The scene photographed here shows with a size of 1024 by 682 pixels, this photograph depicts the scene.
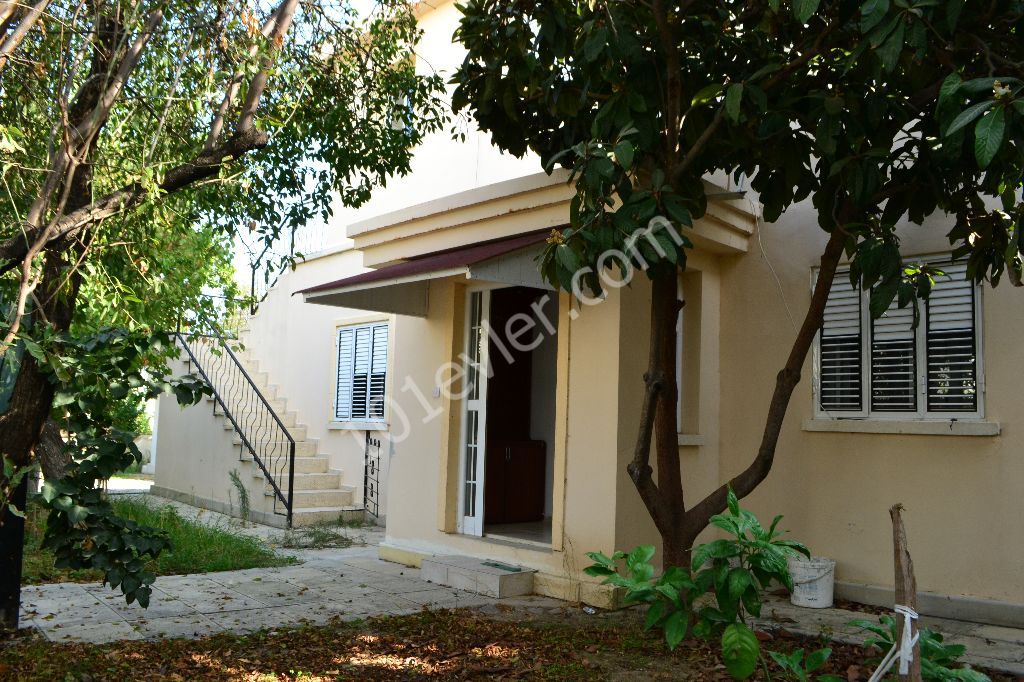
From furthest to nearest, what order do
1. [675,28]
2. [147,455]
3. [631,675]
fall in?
[147,455] → [675,28] → [631,675]

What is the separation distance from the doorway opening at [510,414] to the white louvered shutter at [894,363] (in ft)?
10.8

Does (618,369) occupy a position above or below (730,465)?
above

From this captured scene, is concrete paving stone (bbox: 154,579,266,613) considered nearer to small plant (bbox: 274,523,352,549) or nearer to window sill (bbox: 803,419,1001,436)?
small plant (bbox: 274,523,352,549)

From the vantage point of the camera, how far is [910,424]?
6793mm

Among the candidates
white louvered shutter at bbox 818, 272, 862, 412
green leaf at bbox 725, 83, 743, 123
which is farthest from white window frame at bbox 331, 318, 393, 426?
green leaf at bbox 725, 83, 743, 123

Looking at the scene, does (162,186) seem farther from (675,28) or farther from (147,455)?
(147,455)

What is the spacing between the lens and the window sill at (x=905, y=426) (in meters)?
6.45

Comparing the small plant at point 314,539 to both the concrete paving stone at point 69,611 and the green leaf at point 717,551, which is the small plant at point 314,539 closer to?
the concrete paving stone at point 69,611

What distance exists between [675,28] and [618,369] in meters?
2.68

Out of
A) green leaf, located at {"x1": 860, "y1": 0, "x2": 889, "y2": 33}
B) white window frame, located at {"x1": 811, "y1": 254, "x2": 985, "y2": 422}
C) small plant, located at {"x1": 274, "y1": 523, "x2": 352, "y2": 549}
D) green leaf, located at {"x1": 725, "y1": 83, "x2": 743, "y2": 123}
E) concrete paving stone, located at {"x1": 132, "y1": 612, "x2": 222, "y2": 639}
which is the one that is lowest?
small plant, located at {"x1": 274, "y1": 523, "x2": 352, "y2": 549}

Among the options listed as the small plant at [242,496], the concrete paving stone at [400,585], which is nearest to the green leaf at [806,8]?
the concrete paving stone at [400,585]

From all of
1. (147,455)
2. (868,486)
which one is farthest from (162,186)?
(147,455)

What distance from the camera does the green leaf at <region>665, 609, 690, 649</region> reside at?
12.4 feet

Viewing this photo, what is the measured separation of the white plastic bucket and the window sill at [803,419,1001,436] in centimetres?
111
